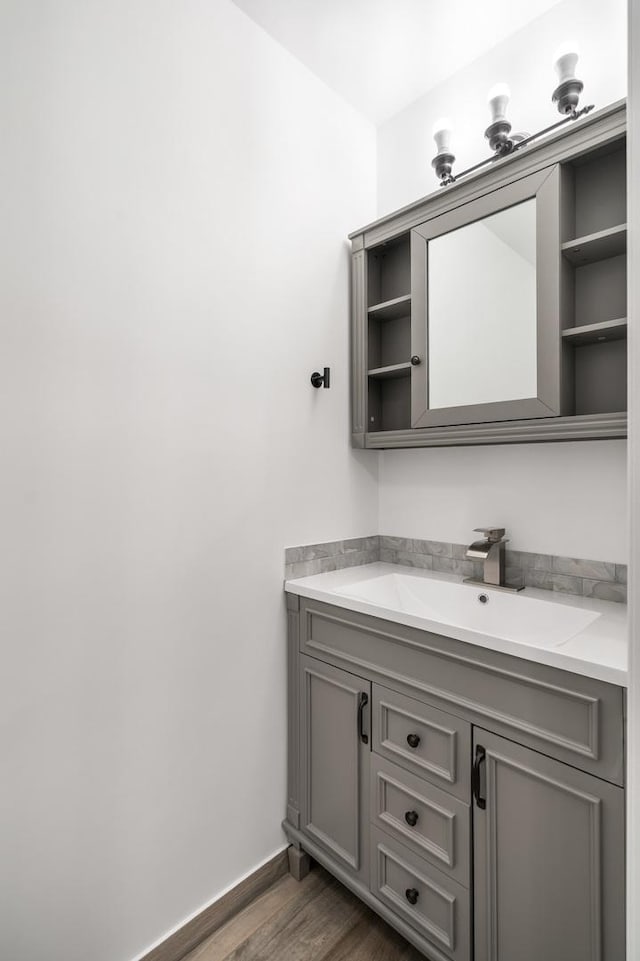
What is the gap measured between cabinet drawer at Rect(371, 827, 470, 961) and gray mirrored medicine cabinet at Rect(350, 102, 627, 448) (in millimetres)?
1152

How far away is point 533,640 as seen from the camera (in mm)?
1218

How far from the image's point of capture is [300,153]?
5.40 feet

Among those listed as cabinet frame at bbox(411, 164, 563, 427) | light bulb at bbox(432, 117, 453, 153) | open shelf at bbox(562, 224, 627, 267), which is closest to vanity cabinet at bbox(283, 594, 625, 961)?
cabinet frame at bbox(411, 164, 563, 427)

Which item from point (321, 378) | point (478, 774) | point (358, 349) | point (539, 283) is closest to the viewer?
point (478, 774)

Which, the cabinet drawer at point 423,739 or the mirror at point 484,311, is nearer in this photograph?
the cabinet drawer at point 423,739

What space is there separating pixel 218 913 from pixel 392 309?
2.01m

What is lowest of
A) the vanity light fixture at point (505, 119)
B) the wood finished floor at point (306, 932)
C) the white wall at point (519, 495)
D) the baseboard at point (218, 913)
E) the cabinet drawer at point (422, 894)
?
the wood finished floor at point (306, 932)

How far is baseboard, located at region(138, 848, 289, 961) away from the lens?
1.24 metres

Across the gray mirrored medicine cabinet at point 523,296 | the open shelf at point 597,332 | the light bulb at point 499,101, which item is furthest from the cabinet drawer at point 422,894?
the light bulb at point 499,101

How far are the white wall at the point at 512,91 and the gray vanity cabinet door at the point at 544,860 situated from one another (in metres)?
1.75

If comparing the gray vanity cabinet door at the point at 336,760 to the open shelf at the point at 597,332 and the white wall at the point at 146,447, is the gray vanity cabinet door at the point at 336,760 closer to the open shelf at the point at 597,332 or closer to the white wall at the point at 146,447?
the white wall at the point at 146,447

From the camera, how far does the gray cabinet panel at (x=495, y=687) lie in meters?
0.88

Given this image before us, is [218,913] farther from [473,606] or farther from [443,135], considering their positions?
[443,135]

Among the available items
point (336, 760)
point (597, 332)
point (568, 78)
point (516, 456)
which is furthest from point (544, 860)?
point (568, 78)
